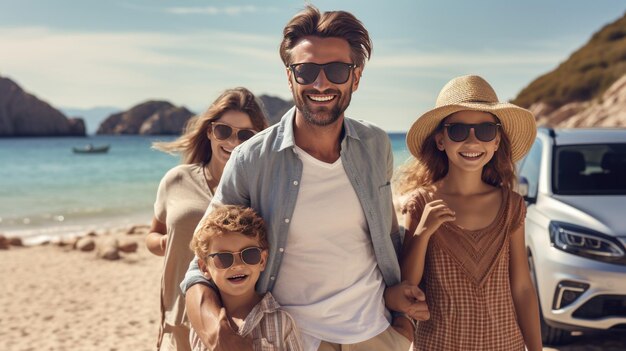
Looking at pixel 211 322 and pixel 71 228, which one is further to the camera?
pixel 71 228

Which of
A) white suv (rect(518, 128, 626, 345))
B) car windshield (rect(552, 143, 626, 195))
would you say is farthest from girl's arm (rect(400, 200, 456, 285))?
car windshield (rect(552, 143, 626, 195))

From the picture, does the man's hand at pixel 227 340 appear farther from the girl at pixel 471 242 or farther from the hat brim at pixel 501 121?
the hat brim at pixel 501 121

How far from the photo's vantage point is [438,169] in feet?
9.73

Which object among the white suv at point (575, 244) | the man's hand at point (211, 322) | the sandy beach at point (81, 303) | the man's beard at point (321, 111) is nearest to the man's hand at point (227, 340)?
the man's hand at point (211, 322)

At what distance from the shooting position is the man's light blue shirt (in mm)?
2240

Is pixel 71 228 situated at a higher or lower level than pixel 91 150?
higher

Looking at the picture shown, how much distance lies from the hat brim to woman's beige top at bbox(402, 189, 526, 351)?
0.40 meters

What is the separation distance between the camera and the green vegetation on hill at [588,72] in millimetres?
31438

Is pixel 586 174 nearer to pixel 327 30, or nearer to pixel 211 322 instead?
pixel 327 30

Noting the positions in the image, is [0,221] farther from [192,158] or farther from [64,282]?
[192,158]

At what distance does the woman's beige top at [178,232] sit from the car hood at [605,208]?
3.07 m

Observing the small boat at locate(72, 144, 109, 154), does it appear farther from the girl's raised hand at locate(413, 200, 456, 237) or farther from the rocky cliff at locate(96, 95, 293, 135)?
the girl's raised hand at locate(413, 200, 456, 237)

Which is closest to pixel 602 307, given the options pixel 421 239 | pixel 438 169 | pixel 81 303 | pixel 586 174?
pixel 586 174

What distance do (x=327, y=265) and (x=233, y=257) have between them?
1.12ft
